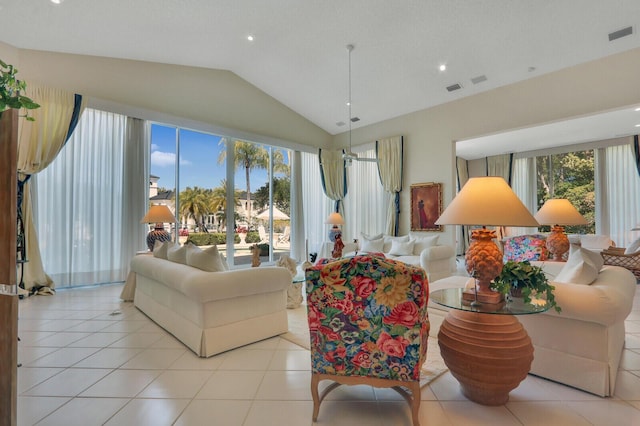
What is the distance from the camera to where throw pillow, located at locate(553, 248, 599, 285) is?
2.10m

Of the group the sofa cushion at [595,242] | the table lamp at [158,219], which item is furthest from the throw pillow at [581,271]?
the sofa cushion at [595,242]

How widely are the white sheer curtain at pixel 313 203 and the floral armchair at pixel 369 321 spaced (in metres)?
5.93

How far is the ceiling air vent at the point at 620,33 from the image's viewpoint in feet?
12.5

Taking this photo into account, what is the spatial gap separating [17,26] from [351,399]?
19.1 feet

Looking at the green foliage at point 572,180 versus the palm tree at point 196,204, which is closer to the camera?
the palm tree at point 196,204

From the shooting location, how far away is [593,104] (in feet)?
14.7

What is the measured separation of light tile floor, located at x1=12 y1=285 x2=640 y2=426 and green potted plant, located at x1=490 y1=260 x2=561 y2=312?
674 mm

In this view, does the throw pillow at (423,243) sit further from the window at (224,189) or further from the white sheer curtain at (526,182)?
the white sheer curtain at (526,182)

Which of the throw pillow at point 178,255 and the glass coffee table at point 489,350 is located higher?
the throw pillow at point 178,255

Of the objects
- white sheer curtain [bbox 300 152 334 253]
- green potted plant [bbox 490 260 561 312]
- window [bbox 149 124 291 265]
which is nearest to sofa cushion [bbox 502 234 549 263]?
green potted plant [bbox 490 260 561 312]

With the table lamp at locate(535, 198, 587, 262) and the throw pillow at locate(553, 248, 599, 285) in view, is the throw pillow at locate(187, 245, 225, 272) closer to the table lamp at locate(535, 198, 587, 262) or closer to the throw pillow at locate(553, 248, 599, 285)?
the throw pillow at locate(553, 248, 599, 285)

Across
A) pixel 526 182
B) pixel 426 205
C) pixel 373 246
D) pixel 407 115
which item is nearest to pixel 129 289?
pixel 373 246

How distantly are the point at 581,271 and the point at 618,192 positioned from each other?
747 cm

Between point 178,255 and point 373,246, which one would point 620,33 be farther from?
point 178,255
